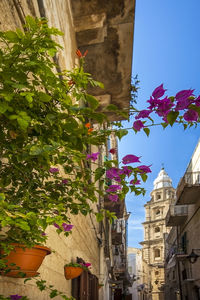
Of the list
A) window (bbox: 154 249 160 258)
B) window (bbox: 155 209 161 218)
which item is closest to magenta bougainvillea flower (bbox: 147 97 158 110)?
window (bbox: 154 249 160 258)

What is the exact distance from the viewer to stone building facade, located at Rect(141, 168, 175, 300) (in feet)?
139

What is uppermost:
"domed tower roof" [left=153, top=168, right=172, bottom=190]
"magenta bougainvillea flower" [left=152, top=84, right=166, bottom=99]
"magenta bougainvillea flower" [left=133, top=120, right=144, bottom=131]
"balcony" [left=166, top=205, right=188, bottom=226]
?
"domed tower roof" [left=153, top=168, right=172, bottom=190]

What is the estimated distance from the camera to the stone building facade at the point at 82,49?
7.77 feet

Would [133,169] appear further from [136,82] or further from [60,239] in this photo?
[136,82]

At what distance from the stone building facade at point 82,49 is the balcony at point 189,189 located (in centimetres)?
812

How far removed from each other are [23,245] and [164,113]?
1238 millimetres

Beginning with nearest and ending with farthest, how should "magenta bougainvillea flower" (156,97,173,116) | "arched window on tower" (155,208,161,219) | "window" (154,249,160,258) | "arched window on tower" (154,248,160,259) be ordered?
"magenta bougainvillea flower" (156,97,173,116), "arched window on tower" (154,248,160,259), "window" (154,249,160,258), "arched window on tower" (155,208,161,219)

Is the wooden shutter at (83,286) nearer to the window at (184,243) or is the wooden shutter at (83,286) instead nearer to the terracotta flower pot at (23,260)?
the terracotta flower pot at (23,260)

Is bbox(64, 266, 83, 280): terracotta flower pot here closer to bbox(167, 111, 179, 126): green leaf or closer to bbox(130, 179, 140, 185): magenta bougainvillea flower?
bbox(130, 179, 140, 185): magenta bougainvillea flower

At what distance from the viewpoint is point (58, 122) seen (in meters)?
1.19

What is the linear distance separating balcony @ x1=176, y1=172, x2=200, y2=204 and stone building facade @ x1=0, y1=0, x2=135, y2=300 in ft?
26.7

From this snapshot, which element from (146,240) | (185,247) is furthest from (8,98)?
(146,240)

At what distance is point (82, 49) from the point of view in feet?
19.7

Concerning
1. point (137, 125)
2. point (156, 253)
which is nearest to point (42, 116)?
point (137, 125)
